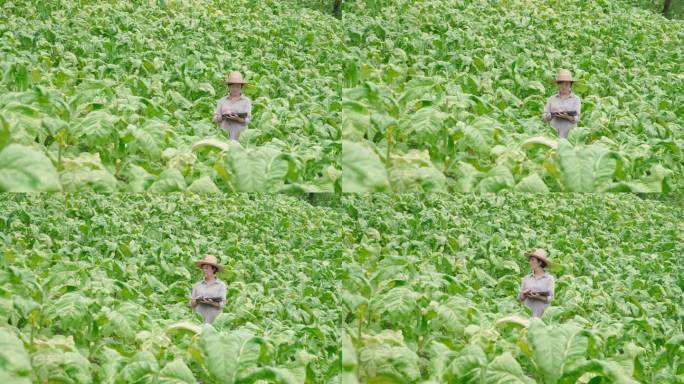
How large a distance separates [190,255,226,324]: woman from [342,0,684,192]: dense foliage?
1178mm

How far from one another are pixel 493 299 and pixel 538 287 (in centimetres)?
32

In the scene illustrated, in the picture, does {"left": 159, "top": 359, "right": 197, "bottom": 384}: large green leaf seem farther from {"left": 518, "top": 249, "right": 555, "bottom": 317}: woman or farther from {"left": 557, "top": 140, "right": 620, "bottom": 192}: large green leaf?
{"left": 557, "top": 140, "right": 620, "bottom": 192}: large green leaf

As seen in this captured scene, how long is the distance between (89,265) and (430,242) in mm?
2359

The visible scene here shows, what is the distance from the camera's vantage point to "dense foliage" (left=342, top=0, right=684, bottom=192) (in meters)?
8.39

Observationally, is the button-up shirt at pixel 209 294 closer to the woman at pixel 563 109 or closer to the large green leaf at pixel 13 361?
the large green leaf at pixel 13 361

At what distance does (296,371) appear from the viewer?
8.60m

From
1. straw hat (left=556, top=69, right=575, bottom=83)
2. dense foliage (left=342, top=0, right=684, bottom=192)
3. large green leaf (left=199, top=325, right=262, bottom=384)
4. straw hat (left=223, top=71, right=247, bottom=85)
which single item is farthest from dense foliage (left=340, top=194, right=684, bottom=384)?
Answer: straw hat (left=223, top=71, right=247, bottom=85)

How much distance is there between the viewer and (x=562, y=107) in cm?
890

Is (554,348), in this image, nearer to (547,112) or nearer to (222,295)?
(547,112)

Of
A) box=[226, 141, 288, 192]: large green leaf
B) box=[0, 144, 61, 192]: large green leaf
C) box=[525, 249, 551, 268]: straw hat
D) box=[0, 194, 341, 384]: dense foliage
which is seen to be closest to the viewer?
box=[0, 144, 61, 192]: large green leaf

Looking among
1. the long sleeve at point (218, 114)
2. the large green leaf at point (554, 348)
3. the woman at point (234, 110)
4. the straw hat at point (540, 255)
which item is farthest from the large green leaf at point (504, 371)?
the long sleeve at point (218, 114)

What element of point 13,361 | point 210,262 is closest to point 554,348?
point 210,262

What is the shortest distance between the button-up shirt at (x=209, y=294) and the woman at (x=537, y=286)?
205cm

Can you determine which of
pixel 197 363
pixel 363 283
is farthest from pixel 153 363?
pixel 363 283
